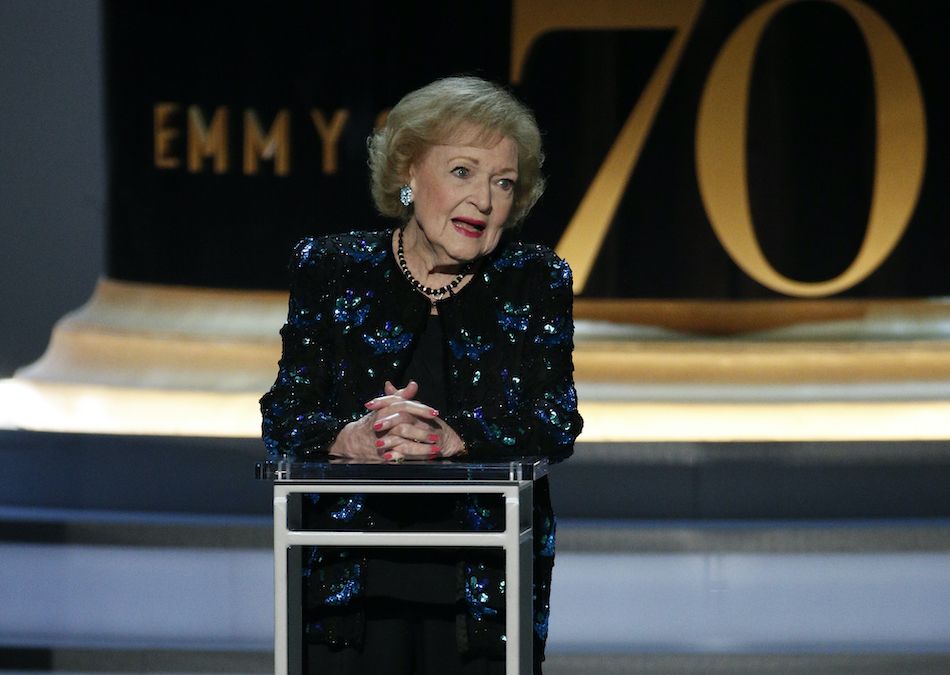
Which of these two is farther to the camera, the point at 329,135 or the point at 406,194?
the point at 329,135

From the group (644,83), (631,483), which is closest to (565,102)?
(644,83)

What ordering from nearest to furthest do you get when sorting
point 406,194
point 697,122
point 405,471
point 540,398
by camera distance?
point 405,471, point 540,398, point 406,194, point 697,122

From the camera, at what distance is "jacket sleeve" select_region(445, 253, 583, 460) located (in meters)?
2.11

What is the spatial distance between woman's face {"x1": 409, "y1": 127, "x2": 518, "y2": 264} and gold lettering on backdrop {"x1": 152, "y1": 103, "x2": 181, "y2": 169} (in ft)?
10.9

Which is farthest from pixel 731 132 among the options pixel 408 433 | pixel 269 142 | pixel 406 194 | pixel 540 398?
pixel 408 433

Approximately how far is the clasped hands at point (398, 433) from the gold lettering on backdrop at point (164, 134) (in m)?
3.45

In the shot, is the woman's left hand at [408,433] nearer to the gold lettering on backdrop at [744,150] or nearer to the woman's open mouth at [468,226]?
the woman's open mouth at [468,226]

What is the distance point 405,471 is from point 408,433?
136 mm

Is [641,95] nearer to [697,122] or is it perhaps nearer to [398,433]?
[697,122]

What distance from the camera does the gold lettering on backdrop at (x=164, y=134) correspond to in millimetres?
5379

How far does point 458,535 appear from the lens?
1.93 metres

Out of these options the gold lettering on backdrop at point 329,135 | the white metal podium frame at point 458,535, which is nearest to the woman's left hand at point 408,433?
the white metal podium frame at point 458,535

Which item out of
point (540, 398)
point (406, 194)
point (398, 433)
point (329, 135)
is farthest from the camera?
point (329, 135)

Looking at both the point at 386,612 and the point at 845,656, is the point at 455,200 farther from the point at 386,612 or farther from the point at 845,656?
the point at 845,656
